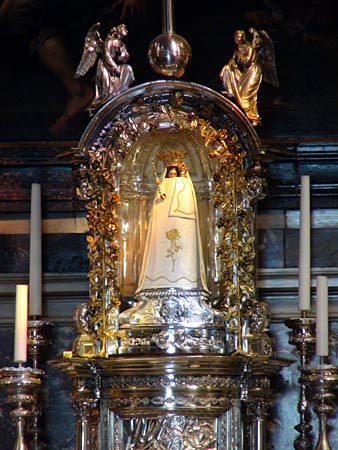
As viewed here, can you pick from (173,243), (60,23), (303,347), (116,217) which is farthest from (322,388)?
(60,23)

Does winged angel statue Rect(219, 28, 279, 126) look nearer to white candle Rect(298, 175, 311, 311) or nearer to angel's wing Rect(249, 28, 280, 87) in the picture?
angel's wing Rect(249, 28, 280, 87)

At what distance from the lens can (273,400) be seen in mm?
9852

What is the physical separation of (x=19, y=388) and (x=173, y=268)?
3.77 feet

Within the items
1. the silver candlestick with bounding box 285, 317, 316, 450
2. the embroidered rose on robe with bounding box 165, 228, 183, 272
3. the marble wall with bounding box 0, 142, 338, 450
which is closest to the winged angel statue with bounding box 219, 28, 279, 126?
the marble wall with bounding box 0, 142, 338, 450

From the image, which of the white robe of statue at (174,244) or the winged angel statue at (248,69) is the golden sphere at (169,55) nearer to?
the winged angel statue at (248,69)

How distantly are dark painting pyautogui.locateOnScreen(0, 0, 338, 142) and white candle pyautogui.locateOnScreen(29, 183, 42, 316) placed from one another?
0.74 m

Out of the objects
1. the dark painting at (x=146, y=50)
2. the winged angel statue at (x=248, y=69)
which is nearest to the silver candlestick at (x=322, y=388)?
the winged angel statue at (x=248, y=69)

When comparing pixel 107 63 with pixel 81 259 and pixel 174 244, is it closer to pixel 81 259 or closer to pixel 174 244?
pixel 174 244

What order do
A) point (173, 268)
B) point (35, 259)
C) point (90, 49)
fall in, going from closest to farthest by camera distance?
point (173, 268)
point (35, 259)
point (90, 49)

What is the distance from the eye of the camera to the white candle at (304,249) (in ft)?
32.1

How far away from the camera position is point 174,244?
9.73 m

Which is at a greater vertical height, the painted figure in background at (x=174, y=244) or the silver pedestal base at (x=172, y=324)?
the painted figure in background at (x=174, y=244)

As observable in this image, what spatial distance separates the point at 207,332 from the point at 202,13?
2422 mm

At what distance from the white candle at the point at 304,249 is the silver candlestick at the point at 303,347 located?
0.09 m
